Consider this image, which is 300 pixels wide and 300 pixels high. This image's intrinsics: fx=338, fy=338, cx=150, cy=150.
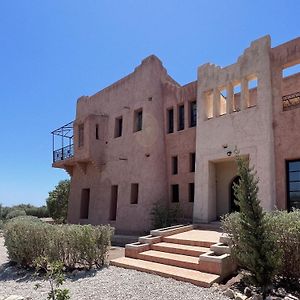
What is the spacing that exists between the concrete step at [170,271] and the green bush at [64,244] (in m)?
0.78

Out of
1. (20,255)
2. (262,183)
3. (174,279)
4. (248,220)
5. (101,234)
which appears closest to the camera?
(248,220)

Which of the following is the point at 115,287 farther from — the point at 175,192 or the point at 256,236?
the point at 175,192

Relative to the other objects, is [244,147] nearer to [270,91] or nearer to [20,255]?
[270,91]

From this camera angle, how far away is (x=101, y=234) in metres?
10.7

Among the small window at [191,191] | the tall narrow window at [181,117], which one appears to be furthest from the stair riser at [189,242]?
the tall narrow window at [181,117]

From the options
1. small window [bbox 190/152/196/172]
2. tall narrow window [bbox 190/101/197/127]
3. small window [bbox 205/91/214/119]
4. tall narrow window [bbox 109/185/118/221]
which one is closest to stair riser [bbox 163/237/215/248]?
small window [bbox 190/152/196/172]

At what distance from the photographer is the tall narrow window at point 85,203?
23547 mm

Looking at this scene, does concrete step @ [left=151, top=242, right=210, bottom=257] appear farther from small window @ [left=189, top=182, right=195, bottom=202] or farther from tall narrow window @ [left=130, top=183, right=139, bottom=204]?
tall narrow window @ [left=130, top=183, right=139, bottom=204]

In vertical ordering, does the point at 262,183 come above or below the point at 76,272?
above

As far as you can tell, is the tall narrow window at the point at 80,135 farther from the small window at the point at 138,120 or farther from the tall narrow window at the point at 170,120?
the tall narrow window at the point at 170,120

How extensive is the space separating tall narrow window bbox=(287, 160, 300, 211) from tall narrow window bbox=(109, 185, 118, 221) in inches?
427

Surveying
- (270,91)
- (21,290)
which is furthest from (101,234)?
(270,91)

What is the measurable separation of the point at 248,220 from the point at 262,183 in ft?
21.5

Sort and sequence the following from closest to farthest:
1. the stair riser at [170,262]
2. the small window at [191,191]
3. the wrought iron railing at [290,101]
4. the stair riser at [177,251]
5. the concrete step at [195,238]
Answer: the stair riser at [170,262] → the stair riser at [177,251] → the concrete step at [195,238] → the wrought iron railing at [290,101] → the small window at [191,191]
